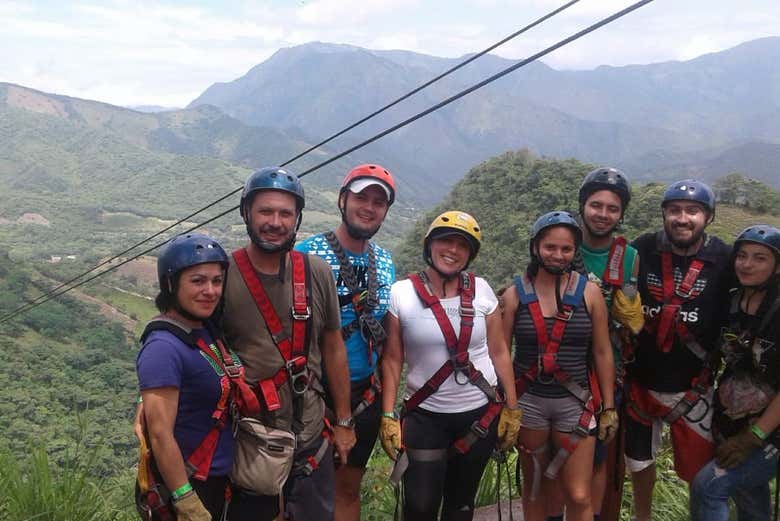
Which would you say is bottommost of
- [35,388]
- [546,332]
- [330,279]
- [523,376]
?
[35,388]

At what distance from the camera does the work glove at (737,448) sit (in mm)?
3129

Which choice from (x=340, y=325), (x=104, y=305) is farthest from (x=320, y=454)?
(x=104, y=305)

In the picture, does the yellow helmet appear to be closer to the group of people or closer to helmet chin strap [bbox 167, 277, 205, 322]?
the group of people

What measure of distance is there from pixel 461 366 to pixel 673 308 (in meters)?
1.39

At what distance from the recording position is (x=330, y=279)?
10.1ft

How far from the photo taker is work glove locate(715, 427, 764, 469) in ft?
10.3

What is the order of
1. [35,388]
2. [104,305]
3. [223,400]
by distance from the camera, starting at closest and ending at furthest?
1. [223,400]
2. [35,388]
3. [104,305]

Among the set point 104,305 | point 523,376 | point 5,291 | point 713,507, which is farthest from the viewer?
point 104,305

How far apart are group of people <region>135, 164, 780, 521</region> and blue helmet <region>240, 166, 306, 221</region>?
0.6 inches

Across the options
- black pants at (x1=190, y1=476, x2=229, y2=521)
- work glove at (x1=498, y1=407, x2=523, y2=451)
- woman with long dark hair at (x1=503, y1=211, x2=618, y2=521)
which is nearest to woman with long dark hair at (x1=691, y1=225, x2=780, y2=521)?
woman with long dark hair at (x1=503, y1=211, x2=618, y2=521)

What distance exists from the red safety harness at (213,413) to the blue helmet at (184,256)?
0.68 ft

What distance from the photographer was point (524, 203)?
166ft

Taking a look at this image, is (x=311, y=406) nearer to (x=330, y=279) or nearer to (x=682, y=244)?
(x=330, y=279)

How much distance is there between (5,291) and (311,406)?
82.0 meters
